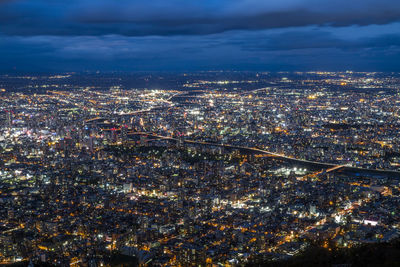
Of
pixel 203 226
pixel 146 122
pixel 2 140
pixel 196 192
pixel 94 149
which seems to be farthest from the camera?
pixel 146 122

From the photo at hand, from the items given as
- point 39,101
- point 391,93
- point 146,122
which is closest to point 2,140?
point 146,122

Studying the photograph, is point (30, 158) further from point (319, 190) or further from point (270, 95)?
point (270, 95)

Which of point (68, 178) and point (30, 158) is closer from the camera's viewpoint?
point (68, 178)

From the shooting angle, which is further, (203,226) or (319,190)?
(319,190)

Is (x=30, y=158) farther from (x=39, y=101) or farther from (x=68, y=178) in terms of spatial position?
(x=39, y=101)

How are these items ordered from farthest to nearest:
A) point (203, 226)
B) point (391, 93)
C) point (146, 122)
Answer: point (391, 93) < point (146, 122) < point (203, 226)

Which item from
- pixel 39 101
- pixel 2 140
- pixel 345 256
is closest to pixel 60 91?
pixel 39 101

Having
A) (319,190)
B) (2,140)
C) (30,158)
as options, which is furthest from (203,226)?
(2,140)

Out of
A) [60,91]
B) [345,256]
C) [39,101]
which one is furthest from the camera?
[60,91]

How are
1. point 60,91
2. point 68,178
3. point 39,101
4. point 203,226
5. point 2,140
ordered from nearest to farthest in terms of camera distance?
point 203,226, point 68,178, point 2,140, point 39,101, point 60,91
